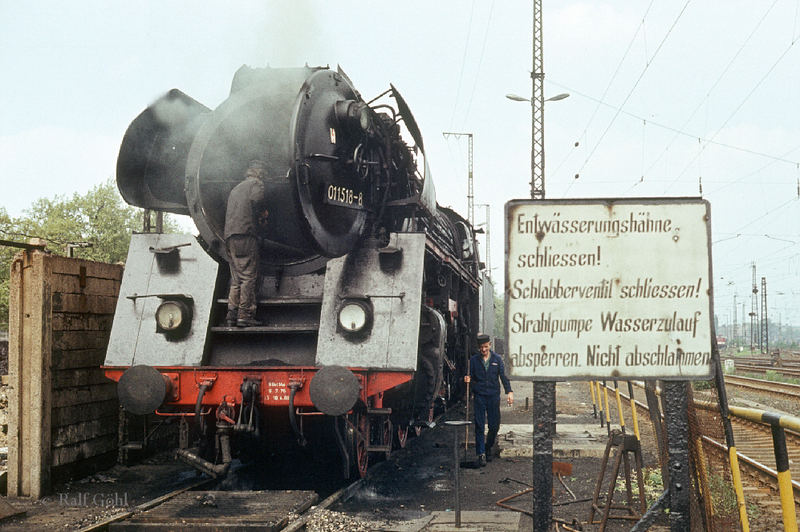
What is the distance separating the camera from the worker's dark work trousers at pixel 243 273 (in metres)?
5.88

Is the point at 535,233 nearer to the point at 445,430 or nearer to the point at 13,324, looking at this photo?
the point at 13,324

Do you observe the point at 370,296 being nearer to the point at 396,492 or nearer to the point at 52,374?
the point at 396,492

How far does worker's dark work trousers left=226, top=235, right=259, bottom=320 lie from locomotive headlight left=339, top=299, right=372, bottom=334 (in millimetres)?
738

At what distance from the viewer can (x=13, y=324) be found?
6648 millimetres

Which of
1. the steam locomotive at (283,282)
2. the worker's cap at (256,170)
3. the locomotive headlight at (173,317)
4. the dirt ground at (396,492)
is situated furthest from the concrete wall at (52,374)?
the worker's cap at (256,170)

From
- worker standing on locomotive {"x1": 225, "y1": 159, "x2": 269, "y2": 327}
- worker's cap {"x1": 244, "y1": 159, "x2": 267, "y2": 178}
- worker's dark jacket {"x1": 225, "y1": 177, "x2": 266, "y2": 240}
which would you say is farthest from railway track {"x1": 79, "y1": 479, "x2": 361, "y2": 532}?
worker's cap {"x1": 244, "y1": 159, "x2": 267, "y2": 178}

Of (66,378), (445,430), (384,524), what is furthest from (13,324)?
(445,430)

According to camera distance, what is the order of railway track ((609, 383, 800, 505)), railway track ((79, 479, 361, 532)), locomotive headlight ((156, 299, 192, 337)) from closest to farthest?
railway track ((79, 479, 361, 532)) < railway track ((609, 383, 800, 505)) < locomotive headlight ((156, 299, 192, 337))

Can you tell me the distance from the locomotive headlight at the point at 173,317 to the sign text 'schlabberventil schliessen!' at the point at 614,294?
3.98m

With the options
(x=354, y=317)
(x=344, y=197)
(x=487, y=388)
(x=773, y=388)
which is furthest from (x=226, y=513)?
(x=773, y=388)

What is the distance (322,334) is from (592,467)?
3.50 m

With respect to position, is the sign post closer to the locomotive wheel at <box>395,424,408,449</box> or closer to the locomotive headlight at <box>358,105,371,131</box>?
the locomotive headlight at <box>358,105,371,131</box>

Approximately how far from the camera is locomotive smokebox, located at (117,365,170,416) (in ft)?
18.5

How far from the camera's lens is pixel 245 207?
575cm
